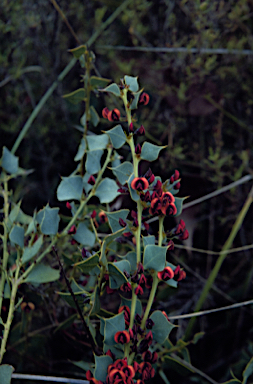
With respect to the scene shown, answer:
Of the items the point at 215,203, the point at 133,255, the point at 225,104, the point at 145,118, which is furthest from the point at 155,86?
the point at 133,255

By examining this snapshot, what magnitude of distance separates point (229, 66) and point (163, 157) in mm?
339

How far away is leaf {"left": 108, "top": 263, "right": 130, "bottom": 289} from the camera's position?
350 millimetres

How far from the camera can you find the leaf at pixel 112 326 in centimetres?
35

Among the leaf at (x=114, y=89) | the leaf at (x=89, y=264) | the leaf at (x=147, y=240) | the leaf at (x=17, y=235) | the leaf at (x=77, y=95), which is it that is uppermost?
the leaf at (x=77, y=95)

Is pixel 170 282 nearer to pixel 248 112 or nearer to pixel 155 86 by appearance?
pixel 248 112

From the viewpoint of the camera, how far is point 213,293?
0.82 m

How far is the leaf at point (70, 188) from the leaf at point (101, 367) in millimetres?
221

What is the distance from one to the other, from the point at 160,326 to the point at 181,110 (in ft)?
2.25

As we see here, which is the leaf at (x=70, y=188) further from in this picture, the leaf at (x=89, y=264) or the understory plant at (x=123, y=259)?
the leaf at (x=89, y=264)

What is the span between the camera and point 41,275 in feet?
1.49

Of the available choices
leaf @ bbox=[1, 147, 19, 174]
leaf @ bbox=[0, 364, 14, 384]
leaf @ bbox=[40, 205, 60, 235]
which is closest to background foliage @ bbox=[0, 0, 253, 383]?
leaf @ bbox=[1, 147, 19, 174]

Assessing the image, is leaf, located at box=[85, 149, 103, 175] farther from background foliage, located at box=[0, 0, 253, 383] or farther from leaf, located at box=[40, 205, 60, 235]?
background foliage, located at box=[0, 0, 253, 383]

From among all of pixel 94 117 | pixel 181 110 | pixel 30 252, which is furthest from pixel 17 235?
pixel 181 110

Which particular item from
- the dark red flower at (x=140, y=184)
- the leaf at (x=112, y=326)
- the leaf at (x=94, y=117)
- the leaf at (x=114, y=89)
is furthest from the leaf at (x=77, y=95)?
the leaf at (x=112, y=326)
